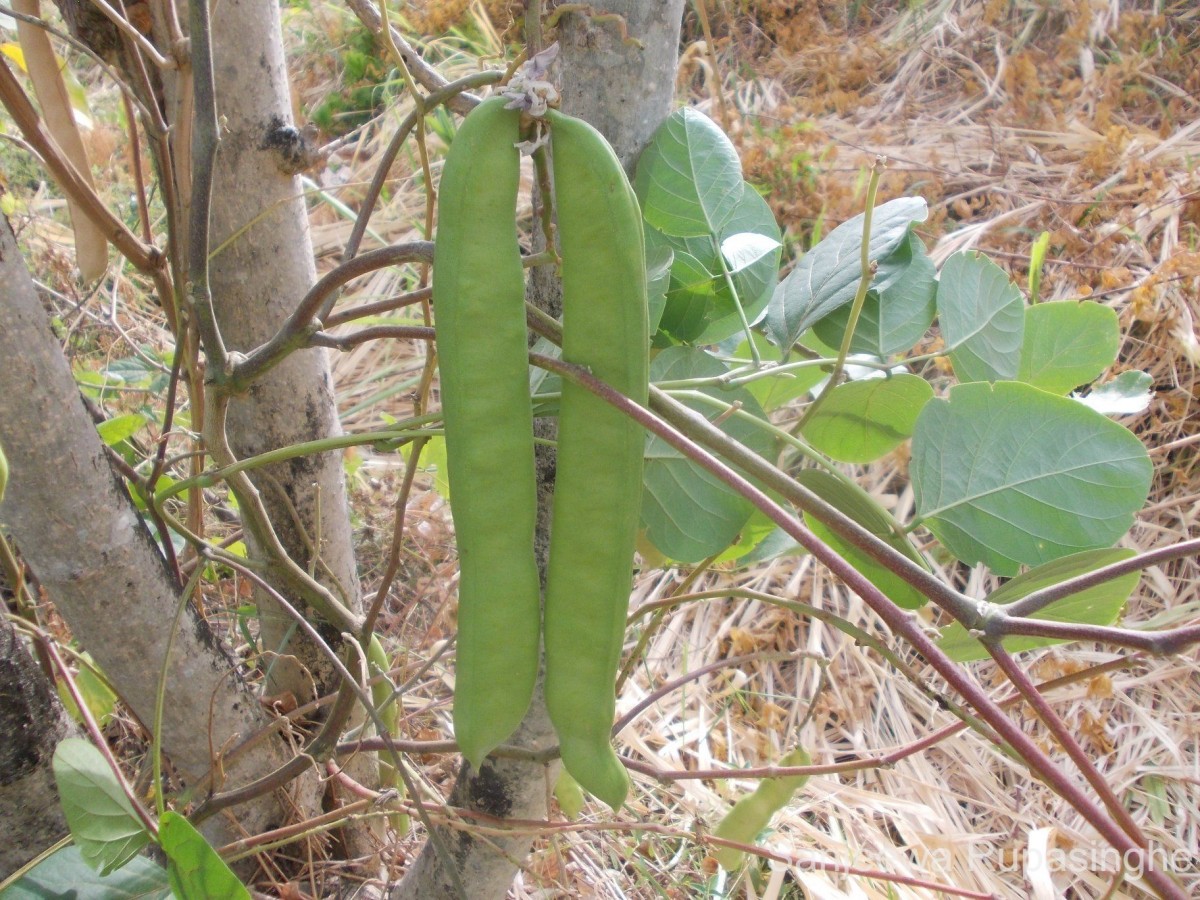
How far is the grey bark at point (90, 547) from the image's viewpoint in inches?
20.2

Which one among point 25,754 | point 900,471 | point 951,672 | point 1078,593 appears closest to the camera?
point 951,672

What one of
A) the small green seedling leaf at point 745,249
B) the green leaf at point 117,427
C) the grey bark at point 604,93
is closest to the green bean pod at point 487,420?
the grey bark at point 604,93

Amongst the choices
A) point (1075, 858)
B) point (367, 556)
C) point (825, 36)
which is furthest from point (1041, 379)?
point (825, 36)

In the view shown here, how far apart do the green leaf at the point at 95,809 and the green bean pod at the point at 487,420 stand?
0.22 meters

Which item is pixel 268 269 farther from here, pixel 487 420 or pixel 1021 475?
pixel 1021 475

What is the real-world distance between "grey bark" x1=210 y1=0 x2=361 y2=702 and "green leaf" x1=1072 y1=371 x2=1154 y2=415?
60cm

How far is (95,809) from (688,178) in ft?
1.70

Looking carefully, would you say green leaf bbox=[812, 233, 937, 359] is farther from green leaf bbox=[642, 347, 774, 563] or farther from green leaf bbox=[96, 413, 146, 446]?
green leaf bbox=[96, 413, 146, 446]

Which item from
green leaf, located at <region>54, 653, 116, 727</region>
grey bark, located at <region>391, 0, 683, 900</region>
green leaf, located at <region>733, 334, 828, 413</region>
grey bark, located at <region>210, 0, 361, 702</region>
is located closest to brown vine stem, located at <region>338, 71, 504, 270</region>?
grey bark, located at <region>391, 0, 683, 900</region>

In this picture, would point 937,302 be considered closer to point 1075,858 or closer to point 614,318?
point 614,318

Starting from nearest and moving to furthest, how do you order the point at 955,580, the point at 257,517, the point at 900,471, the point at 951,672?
the point at 951,672 < the point at 257,517 < the point at 955,580 < the point at 900,471

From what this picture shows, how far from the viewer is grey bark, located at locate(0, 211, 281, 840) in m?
0.51

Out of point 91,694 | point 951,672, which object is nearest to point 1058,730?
point 951,672

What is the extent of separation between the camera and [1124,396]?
0.65m
